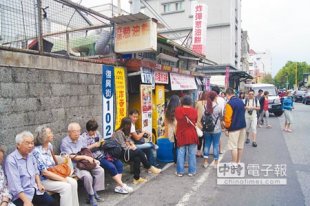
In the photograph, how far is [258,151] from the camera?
312 inches

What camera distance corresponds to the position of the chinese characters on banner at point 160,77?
8008 millimetres

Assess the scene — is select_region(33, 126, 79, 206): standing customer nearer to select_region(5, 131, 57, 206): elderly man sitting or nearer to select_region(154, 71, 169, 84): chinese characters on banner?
select_region(5, 131, 57, 206): elderly man sitting

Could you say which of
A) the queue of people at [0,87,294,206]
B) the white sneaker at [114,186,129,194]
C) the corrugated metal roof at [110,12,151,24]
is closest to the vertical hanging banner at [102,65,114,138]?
the queue of people at [0,87,294,206]

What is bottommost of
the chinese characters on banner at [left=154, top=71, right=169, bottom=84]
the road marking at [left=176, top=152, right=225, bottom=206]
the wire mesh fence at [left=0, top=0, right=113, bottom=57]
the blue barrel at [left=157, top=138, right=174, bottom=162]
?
the road marking at [left=176, top=152, right=225, bottom=206]

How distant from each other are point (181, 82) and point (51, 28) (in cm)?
569

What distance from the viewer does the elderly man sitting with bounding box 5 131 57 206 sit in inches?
132

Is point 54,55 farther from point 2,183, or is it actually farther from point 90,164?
point 2,183

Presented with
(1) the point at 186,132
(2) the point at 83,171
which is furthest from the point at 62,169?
(1) the point at 186,132

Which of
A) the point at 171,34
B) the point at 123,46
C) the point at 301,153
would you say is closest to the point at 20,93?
the point at 123,46

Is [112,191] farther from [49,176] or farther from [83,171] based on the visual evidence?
[49,176]

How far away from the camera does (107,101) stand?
632 centimetres

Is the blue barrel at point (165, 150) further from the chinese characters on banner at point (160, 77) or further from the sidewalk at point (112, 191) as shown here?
the chinese characters on banner at point (160, 77)

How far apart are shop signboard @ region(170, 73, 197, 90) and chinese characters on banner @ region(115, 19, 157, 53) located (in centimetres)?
298

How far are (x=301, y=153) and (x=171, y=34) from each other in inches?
889
